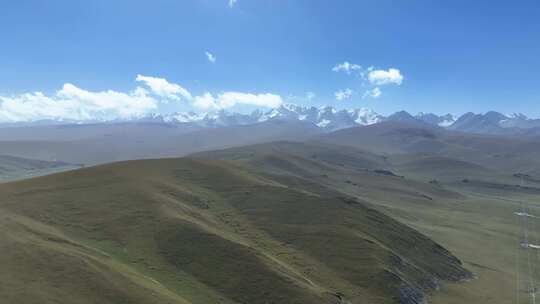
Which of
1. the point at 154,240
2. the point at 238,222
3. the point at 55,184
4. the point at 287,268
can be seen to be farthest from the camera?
the point at 55,184

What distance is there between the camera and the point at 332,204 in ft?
441

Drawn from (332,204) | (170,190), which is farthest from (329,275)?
(170,190)

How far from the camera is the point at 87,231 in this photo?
9562 centimetres

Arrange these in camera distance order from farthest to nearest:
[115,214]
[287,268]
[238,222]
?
[238,222]
[115,214]
[287,268]

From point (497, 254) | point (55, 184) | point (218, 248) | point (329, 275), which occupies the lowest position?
point (497, 254)

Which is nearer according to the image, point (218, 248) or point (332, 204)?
point (218, 248)

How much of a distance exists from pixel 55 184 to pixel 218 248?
215 ft

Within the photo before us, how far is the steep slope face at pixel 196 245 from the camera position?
7088 centimetres

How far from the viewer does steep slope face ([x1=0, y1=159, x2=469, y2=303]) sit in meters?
70.9

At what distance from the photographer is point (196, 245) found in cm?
9244

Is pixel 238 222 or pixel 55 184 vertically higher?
pixel 55 184

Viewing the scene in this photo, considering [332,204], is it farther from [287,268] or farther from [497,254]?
[497,254]

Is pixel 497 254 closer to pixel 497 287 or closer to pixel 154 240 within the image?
pixel 497 287

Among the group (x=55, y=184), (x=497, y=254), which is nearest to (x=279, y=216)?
(x=55, y=184)
